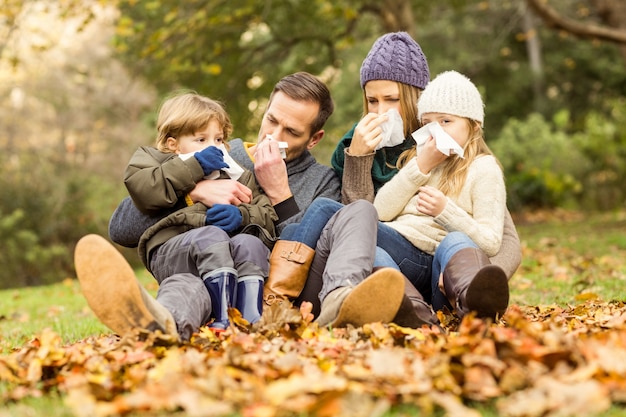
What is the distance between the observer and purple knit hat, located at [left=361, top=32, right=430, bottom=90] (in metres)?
3.98

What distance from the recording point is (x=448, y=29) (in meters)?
23.2

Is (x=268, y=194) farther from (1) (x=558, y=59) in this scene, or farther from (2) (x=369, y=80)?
(1) (x=558, y=59)

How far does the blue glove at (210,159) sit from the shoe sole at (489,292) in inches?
54.2

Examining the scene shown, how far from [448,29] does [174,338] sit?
72.0 ft

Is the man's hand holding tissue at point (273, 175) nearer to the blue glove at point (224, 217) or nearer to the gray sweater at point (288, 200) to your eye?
the gray sweater at point (288, 200)

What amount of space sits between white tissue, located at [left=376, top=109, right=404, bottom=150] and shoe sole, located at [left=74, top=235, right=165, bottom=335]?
67.0 inches

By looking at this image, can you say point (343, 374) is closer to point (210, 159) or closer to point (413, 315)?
Answer: point (413, 315)

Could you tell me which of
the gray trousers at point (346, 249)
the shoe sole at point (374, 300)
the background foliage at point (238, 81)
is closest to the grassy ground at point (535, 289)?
the shoe sole at point (374, 300)

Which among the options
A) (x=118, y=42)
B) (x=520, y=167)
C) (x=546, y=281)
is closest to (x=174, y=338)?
(x=546, y=281)

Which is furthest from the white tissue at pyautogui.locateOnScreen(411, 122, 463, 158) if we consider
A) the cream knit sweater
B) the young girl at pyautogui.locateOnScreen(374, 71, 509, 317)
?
the cream knit sweater

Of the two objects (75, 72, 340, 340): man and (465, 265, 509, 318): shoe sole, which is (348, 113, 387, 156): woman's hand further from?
(465, 265, 509, 318): shoe sole

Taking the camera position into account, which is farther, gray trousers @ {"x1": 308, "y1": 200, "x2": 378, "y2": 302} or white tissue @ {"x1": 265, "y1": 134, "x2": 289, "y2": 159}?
white tissue @ {"x1": 265, "y1": 134, "x2": 289, "y2": 159}

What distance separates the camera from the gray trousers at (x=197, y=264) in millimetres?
2963

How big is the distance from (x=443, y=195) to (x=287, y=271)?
2.67 feet
